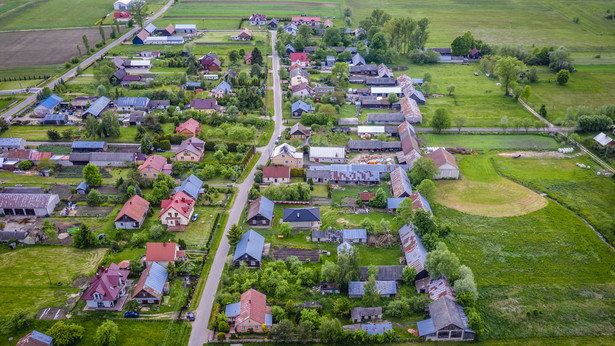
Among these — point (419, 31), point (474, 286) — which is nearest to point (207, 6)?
point (419, 31)

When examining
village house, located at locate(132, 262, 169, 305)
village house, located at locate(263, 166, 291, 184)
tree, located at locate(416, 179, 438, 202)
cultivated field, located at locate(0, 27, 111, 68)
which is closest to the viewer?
village house, located at locate(132, 262, 169, 305)

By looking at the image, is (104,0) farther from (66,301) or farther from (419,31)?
(66,301)

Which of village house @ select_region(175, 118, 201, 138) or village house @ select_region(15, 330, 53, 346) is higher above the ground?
village house @ select_region(175, 118, 201, 138)

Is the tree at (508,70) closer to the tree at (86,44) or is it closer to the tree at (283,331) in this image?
the tree at (283,331)

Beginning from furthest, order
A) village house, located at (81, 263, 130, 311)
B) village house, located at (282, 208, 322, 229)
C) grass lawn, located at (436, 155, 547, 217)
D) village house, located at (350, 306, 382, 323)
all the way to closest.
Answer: grass lawn, located at (436, 155, 547, 217) → village house, located at (282, 208, 322, 229) → village house, located at (81, 263, 130, 311) → village house, located at (350, 306, 382, 323)

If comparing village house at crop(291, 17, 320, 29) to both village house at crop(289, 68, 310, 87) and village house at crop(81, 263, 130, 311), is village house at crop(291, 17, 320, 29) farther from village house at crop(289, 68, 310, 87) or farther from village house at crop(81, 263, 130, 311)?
village house at crop(81, 263, 130, 311)

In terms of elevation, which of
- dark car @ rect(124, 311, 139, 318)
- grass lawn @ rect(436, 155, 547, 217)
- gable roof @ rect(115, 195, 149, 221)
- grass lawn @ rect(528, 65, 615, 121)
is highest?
grass lawn @ rect(528, 65, 615, 121)

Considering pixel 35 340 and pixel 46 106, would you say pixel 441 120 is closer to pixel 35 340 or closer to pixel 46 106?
pixel 35 340

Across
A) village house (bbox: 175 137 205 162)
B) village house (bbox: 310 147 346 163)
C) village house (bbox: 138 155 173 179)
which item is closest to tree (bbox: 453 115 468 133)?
village house (bbox: 310 147 346 163)
